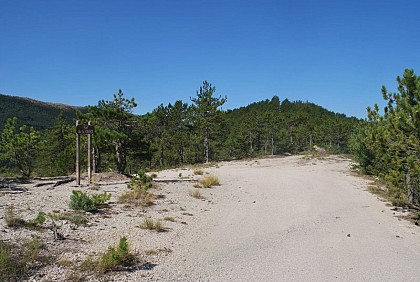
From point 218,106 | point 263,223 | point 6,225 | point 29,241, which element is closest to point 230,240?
point 263,223

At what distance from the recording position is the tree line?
16672 mm

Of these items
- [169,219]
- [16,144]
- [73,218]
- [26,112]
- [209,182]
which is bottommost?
[169,219]

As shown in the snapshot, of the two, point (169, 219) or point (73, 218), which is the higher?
point (73, 218)

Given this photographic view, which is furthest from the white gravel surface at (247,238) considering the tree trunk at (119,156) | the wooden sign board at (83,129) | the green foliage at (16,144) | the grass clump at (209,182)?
the green foliage at (16,144)

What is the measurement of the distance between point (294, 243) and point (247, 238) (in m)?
1.13

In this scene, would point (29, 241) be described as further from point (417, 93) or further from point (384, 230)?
point (417, 93)

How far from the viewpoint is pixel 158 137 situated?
20844 millimetres

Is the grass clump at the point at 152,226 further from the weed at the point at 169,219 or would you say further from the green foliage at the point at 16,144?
the green foliage at the point at 16,144

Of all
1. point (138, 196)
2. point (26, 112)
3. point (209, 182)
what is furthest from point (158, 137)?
point (26, 112)

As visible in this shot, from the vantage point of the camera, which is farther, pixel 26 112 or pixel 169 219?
pixel 26 112

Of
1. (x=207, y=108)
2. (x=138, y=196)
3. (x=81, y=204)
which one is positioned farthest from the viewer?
(x=207, y=108)

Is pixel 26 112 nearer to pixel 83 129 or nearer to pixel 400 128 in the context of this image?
pixel 83 129

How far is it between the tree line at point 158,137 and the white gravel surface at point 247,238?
4684mm

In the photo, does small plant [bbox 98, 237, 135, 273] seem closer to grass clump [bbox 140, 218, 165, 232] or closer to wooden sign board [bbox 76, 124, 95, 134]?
grass clump [bbox 140, 218, 165, 232]
